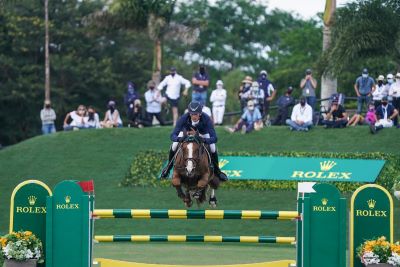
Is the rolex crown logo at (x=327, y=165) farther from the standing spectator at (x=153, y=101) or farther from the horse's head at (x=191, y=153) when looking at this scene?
the horse's head at (x=191, y=153)

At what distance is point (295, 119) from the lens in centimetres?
3244

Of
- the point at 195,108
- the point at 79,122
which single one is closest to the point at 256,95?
the point at 79,122

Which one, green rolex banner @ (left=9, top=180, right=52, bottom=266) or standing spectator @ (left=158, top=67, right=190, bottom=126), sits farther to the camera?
standing spectator @ (left=158, top=67, right=190, bottom=126)

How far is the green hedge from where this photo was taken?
2939 centimetres

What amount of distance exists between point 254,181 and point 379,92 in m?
4.51

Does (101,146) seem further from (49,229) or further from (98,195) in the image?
(49,229)

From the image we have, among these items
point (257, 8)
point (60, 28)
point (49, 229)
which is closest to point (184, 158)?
point (49, 229)

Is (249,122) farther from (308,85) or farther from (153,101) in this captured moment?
(153,101)

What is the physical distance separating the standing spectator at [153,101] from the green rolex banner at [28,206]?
17.4 m

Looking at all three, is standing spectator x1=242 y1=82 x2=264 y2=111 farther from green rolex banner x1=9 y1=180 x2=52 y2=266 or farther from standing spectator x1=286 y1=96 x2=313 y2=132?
green rolex banner x1=9 y1=180 x2=52 y2=266

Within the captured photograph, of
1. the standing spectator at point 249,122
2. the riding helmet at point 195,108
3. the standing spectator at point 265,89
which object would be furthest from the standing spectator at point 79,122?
the riding helmet at point 195,108

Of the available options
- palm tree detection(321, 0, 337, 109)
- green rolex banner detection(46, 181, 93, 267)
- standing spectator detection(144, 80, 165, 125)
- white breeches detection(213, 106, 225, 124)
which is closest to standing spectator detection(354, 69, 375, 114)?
palm tree detection(321, 0, 337, 109)

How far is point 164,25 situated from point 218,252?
1799cm

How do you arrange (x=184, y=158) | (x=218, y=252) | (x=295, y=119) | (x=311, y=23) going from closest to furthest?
(x=184, y=158) < (x=218, y=252) < (x=295, y=119) < (x=311, y=23)
